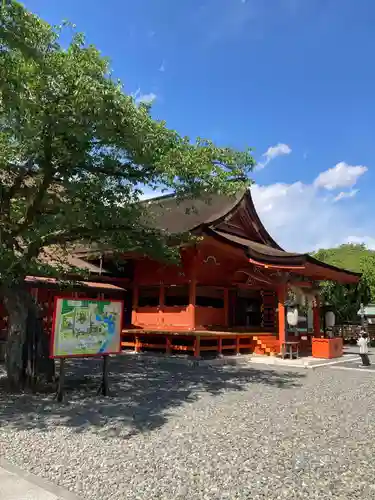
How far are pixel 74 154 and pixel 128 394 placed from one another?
4817mm

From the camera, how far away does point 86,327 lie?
26.3 feet

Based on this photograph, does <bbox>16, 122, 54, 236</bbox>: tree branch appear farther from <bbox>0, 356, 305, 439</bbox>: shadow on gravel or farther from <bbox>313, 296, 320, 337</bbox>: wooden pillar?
<bbox>313, 296, 320, 337</bbox>: wooden pillar

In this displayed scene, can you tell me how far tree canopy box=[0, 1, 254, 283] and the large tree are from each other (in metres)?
0.02

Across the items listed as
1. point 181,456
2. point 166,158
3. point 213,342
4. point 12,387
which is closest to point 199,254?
point 213,342

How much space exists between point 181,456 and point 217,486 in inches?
35.3

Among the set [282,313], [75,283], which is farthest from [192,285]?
[75,283]

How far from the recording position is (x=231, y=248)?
1425cm

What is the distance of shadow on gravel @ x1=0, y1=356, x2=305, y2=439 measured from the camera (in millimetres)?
6301

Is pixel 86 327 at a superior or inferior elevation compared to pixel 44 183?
inferior

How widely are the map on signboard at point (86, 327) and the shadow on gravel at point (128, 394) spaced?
928mm

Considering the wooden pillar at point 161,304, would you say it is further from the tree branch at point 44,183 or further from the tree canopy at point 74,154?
the tree branch at point 44,183

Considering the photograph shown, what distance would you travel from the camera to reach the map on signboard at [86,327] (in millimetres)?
7574

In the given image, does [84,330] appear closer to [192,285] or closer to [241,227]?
[192,285]

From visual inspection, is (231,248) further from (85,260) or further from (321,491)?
(321,491)
